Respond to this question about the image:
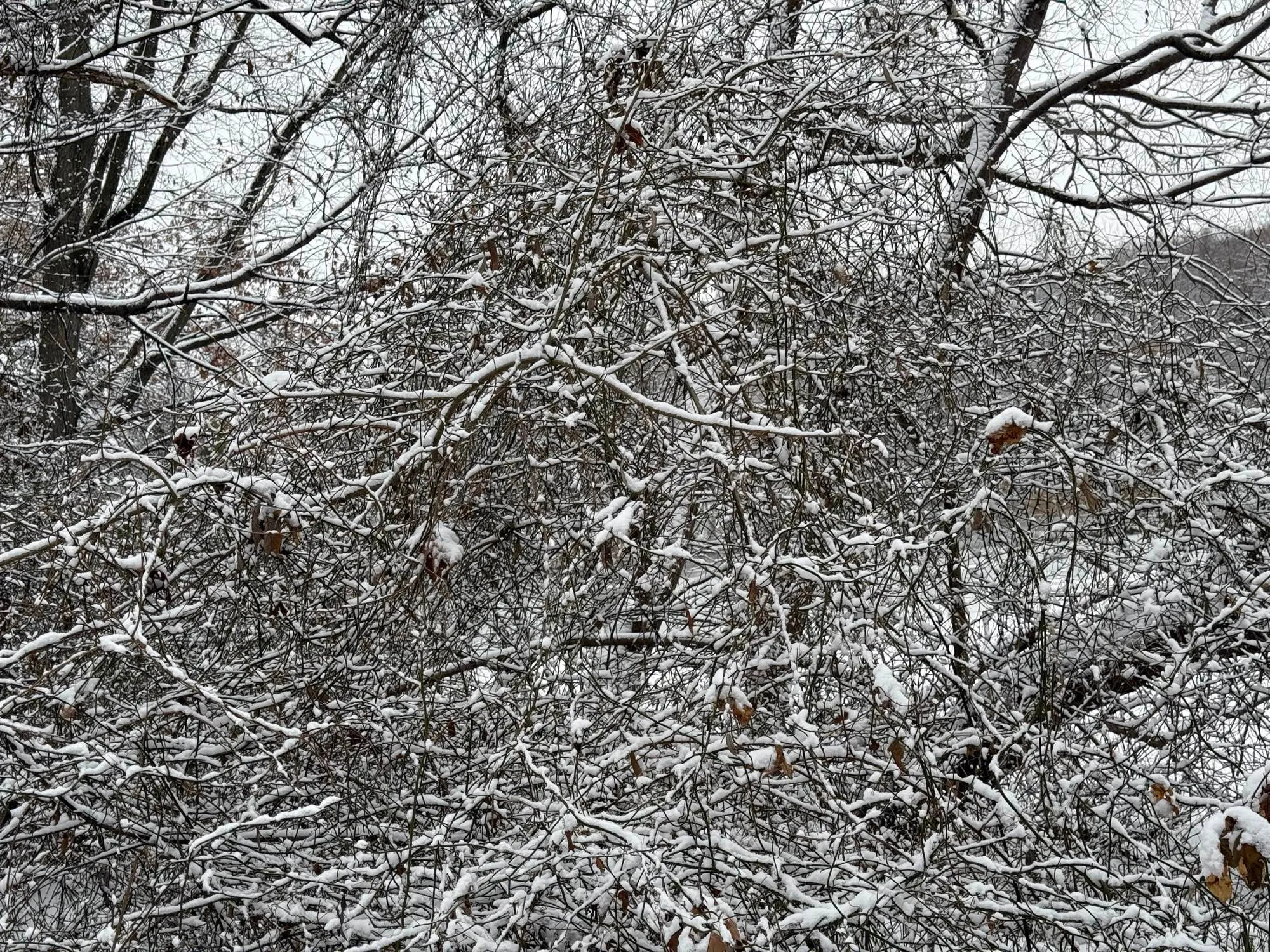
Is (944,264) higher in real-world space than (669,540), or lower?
higher

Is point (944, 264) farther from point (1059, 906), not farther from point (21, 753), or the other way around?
point (21, 753)

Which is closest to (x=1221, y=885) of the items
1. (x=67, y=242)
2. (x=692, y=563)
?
(x=692, y=563)

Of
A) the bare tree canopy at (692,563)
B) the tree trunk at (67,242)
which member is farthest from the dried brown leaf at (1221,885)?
the tree trunk at (67,242)

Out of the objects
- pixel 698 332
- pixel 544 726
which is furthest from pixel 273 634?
pixel 698 332

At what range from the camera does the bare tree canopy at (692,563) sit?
258 cm

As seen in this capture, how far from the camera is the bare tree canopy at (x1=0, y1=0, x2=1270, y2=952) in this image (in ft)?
8.47

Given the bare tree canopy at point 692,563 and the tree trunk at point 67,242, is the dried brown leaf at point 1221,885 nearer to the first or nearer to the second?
the bare tree canopy at point 692,563

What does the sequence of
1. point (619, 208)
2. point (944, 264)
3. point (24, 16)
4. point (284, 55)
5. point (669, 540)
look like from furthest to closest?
1. point (284, 55)
2. point (24, 16)
3. point (944, 264)
4. point (669, 540)
5. point (619, 208)

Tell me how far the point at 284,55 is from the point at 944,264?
4.22 m

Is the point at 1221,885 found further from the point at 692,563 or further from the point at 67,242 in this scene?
the point at 67,242

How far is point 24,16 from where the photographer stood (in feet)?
14.9

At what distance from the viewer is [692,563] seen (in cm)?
302

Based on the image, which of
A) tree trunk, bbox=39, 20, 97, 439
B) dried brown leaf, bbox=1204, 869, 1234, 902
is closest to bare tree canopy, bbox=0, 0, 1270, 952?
dried brown leaf, bbox=1204, 869, 1234, 902

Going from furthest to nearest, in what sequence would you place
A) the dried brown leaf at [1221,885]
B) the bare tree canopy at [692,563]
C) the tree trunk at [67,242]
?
1. the tree trunk at [67,242]
2. the bare tree canopy at [692,563]
3. the dried brown leaf at [1221,885]
